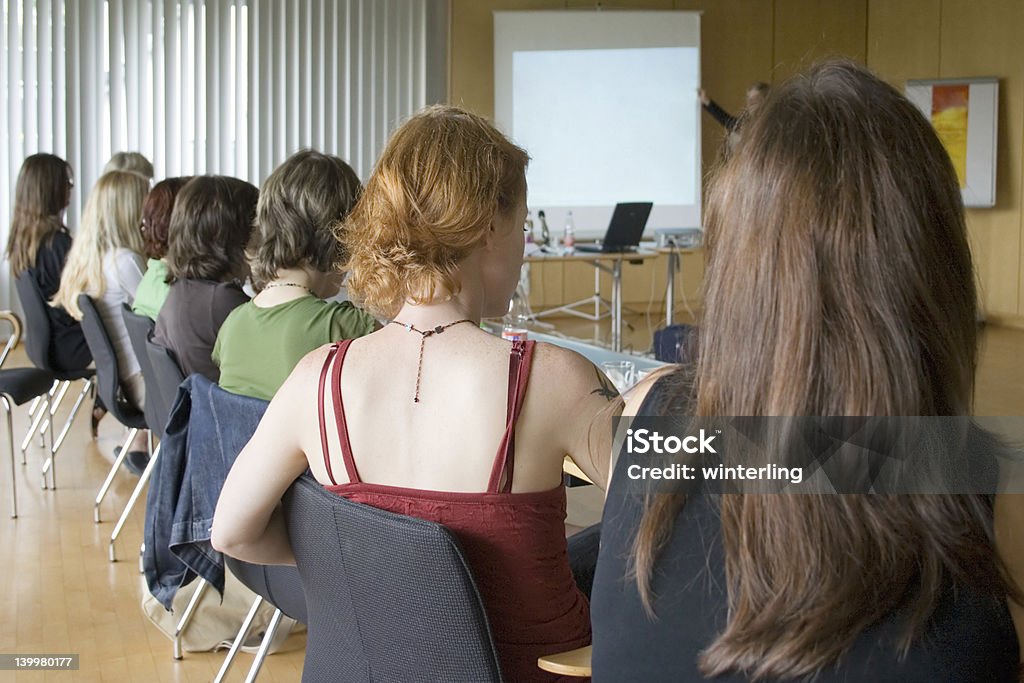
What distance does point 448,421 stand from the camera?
5.02 feet

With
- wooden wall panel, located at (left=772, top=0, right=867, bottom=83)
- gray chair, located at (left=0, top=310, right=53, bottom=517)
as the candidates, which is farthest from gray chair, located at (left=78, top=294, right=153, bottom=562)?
wooden wall panel, located at (left=772, top=0, right=867, bottom=83)

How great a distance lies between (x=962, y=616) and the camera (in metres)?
0.97

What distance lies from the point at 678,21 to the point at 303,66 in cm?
325

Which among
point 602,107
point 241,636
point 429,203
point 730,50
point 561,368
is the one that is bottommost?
point 241,636

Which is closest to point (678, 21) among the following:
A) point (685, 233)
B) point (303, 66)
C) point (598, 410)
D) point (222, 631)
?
point (685, 233)

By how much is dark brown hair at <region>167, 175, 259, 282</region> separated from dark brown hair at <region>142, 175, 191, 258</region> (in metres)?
0.61

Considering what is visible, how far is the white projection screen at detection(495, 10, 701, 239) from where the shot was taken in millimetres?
10219

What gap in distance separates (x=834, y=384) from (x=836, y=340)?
0.03m

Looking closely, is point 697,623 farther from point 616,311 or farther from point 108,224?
point 616,311

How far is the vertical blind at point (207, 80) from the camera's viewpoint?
898 centimetres

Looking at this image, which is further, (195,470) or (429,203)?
(195,470)

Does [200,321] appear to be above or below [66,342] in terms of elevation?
above

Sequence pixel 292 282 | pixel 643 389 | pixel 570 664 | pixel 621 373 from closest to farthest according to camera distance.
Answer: pixel 643 389, pixel 570 664, pixel 292 282, pixel 621 373

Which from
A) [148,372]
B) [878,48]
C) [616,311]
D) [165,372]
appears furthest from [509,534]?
[878,48]
